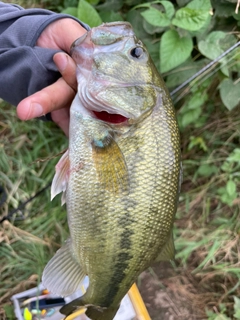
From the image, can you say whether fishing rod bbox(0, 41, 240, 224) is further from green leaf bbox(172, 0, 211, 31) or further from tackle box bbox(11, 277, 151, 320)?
tackle box bbox(11, 277, 151, 320)

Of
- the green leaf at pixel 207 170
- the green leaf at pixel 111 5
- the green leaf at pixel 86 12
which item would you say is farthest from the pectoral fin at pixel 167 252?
the green leaf at pixel 111 5

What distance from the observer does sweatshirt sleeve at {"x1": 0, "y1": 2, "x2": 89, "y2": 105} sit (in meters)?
1.49

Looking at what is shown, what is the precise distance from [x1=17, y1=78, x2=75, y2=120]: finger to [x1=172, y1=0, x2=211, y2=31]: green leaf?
85 cm

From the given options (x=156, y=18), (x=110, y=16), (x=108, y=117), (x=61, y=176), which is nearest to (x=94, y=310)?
(x=61, y=176)

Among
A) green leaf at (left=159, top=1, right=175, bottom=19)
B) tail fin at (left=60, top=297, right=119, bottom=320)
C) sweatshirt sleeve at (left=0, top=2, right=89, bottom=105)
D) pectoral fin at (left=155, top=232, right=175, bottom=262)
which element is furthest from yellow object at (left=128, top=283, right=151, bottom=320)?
green leaf at (left=159, top=1, right=175, bottom=19)

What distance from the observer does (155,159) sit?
1325 mm

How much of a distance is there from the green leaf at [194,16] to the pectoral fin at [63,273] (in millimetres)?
1289

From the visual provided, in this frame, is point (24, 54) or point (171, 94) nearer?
point (24, 54)

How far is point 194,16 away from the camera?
1.92 metres

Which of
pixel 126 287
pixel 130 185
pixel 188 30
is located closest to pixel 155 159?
pixel 130 185

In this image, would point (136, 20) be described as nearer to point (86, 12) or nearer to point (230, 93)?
point (86, 12)

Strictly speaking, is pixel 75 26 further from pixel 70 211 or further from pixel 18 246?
pixel 18 246

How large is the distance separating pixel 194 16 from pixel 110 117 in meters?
0.95

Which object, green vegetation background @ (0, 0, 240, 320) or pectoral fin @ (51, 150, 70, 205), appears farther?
green vegetation background @ (0, 0, 240, 320)
